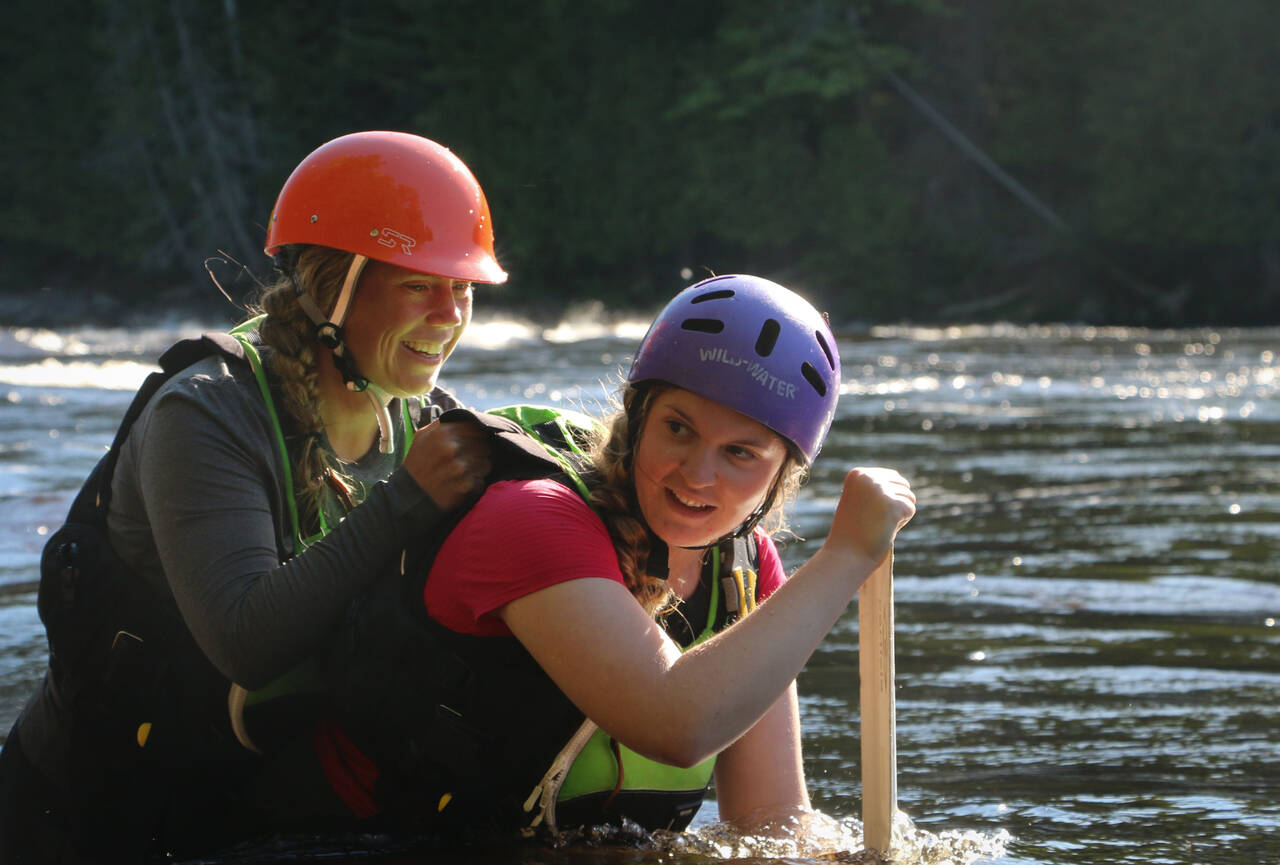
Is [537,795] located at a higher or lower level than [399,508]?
lower

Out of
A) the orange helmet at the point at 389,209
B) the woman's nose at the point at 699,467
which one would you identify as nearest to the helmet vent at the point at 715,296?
the woman's nose at the point at 699,467

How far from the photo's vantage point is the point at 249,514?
11.1ft

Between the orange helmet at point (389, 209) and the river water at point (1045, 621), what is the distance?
0.52 metres

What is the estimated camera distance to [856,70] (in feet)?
133

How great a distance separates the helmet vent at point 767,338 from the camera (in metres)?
3.13

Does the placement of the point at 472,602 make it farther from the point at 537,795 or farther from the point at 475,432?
the point at 537,795

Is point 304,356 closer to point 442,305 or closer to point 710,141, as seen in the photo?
point 442,305

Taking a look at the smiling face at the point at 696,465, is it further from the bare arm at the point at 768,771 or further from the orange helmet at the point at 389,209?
the orange helmet at the point at 389,209

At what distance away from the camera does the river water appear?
4199 mm

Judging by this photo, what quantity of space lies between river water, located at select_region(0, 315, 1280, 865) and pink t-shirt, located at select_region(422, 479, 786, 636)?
2.42 feet

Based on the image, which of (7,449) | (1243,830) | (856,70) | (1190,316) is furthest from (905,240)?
(1243,830)

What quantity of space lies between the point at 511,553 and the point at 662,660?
0.32 metres

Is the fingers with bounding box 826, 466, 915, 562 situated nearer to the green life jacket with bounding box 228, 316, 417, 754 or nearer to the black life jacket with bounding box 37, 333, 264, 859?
the green life jacket with bounding box 228, 316, 417, 754

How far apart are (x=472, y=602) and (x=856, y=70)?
1538 inches
